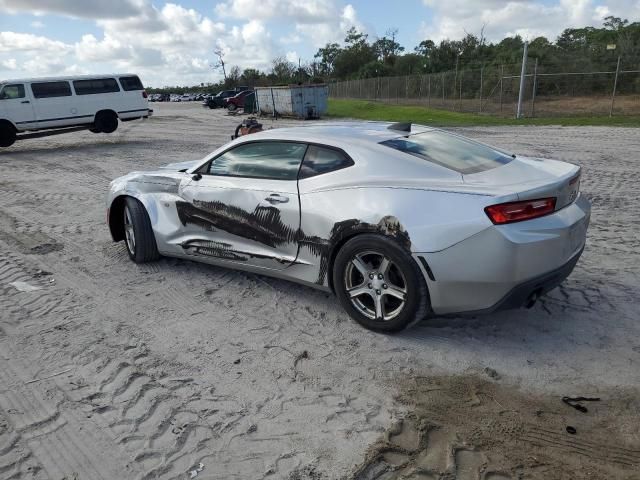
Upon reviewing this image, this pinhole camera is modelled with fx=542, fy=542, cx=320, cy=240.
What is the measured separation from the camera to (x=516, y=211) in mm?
3340

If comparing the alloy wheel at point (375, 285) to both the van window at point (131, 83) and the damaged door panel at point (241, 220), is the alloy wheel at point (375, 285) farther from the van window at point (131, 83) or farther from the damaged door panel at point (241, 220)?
the van window at point (131, 83)

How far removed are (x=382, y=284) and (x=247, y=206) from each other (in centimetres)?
137

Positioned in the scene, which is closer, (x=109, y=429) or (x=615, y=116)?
(x=109, y=429)

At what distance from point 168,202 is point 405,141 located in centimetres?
234

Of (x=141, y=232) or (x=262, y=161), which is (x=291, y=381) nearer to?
(x=262, y=161)

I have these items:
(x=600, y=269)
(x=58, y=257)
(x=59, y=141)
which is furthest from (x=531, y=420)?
(x=59, y=141)

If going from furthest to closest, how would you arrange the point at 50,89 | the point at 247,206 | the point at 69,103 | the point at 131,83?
1. the point at 131,83
2. the point at 69,103
3. the point at 50,89
4. the point at 247,206

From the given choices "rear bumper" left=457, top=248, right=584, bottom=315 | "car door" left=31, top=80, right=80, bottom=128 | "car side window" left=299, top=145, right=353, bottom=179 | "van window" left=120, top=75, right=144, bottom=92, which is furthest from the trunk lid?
"van window" left=120, top=75, right=144, bottom=92

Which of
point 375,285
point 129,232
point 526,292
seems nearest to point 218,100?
point 129,232

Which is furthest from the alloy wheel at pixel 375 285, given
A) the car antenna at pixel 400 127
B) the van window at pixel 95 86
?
the van window at pixel 95 86

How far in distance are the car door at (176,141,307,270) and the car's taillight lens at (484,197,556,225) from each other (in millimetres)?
1462

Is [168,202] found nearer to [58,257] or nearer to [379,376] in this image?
[58,257]

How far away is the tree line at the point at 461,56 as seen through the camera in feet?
106

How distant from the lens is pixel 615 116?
21609mm
